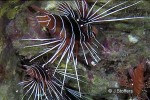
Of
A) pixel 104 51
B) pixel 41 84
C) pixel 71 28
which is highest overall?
pixel 71 28

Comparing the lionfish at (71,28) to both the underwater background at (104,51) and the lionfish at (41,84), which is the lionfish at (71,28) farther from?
the lionfish at (41,84)

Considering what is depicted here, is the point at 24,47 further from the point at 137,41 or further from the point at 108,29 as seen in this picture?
the point at 137,41

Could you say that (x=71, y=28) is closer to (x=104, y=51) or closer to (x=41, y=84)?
(x=104, y=51)

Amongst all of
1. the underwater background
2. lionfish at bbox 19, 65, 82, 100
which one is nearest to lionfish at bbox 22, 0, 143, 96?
the underwater background

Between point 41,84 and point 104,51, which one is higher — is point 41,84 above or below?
below

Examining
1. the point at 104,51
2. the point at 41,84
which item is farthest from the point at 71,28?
the point at 41,84

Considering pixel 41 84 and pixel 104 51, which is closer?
pixel 104 51

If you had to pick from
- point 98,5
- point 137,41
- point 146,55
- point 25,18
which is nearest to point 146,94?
point 146,55
